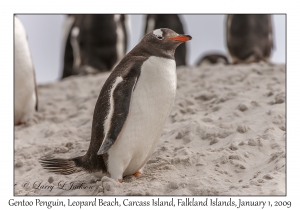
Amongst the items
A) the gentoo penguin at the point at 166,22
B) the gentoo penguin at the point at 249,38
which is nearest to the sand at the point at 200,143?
the gentoo penguin at the point at 249,38

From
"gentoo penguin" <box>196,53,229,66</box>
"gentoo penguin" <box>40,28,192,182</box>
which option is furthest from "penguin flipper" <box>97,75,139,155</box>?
"gentoo penguin" <box>196,53,229,66</box>

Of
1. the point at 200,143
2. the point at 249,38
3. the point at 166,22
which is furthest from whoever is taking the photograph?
the point at 166,22

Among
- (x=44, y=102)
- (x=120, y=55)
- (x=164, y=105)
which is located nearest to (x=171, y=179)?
(x=164, y=105)

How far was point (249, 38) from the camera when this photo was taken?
30.0ft

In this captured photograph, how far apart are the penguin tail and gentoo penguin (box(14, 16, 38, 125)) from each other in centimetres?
201

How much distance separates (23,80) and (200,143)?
2.47m

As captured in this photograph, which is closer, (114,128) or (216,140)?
(114,128)

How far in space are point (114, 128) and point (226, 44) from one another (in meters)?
6.28

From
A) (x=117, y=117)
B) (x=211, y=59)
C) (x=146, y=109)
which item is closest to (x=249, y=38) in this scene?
(x=211, y=59)

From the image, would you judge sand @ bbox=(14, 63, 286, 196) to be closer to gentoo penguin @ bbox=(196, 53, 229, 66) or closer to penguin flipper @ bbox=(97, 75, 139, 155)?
penguin flipper @ bbox=(97, 75, 139, 155)

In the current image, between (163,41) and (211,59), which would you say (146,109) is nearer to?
(163,41)
